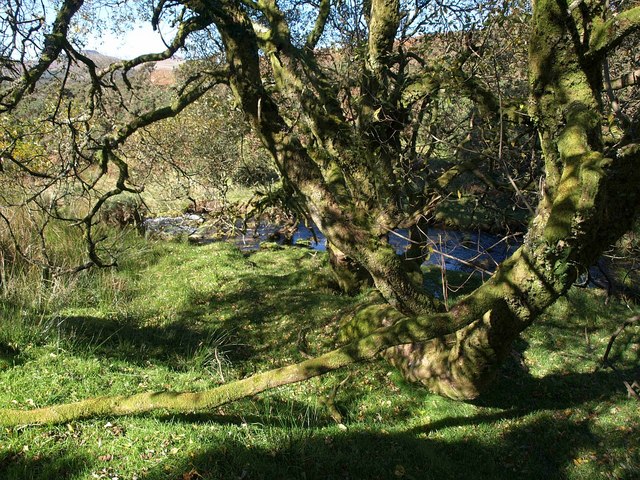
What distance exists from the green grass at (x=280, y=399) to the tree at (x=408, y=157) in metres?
0.42

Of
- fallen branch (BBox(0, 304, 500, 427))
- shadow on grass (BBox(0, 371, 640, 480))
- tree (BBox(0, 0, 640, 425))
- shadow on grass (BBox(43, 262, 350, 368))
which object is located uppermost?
tree (BBox(0, 0, 640, 425))

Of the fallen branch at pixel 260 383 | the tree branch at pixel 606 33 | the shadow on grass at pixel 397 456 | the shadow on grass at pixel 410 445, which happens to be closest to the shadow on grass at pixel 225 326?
the shadow on grass at pixel 410 445

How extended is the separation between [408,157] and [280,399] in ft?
15.0

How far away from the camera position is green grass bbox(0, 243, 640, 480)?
384 cm

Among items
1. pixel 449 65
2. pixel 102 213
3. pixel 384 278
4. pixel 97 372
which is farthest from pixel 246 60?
pixel 102 213

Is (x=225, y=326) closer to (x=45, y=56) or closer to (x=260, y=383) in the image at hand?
(x=260, y=383)

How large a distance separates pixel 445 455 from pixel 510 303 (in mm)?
1989

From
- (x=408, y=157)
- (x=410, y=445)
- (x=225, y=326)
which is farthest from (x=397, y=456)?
(x=408, y=157)

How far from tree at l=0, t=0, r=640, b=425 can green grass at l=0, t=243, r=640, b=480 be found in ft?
1.38

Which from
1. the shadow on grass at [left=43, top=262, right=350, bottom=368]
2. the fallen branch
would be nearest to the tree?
the fallen branch

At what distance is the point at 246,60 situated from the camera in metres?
6.47

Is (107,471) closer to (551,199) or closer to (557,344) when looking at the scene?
(551,199)

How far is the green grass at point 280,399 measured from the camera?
384cm

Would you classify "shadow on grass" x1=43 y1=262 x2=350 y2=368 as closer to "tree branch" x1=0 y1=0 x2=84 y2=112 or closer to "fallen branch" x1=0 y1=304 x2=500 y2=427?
"fallen branch" x1=0 y1=304 x2=500 y2=427
